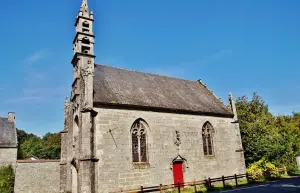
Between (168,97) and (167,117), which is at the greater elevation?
Result: (168,97)

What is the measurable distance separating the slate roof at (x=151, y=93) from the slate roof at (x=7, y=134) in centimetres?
1493

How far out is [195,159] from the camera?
2067 centimetres

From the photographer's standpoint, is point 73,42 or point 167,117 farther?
point 73,42

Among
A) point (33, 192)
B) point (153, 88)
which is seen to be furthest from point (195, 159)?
point (33, 192)

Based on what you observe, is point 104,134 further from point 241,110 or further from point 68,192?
point 241,110

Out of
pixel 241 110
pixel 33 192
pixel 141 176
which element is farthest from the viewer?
pixel 241 110

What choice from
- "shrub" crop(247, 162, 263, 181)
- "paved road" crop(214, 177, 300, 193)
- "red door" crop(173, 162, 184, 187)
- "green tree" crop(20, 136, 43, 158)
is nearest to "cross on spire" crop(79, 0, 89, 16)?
"red door" crop(173, 162, 184, 187)

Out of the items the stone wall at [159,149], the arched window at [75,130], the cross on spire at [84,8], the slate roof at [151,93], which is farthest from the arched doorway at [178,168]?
the cross on spire at [84,8]

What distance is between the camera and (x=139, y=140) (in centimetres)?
1862

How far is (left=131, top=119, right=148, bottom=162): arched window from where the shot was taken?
18.2 m

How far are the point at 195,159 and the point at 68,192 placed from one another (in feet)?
36.6

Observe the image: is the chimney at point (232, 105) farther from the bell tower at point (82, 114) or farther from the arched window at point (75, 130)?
the arched window at point (75, 130)

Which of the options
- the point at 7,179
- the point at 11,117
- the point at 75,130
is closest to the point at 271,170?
the point at 75,130

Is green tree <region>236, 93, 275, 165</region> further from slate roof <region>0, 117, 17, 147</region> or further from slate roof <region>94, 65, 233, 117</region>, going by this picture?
slate roof <region>0, 117, 17, 147</region>
